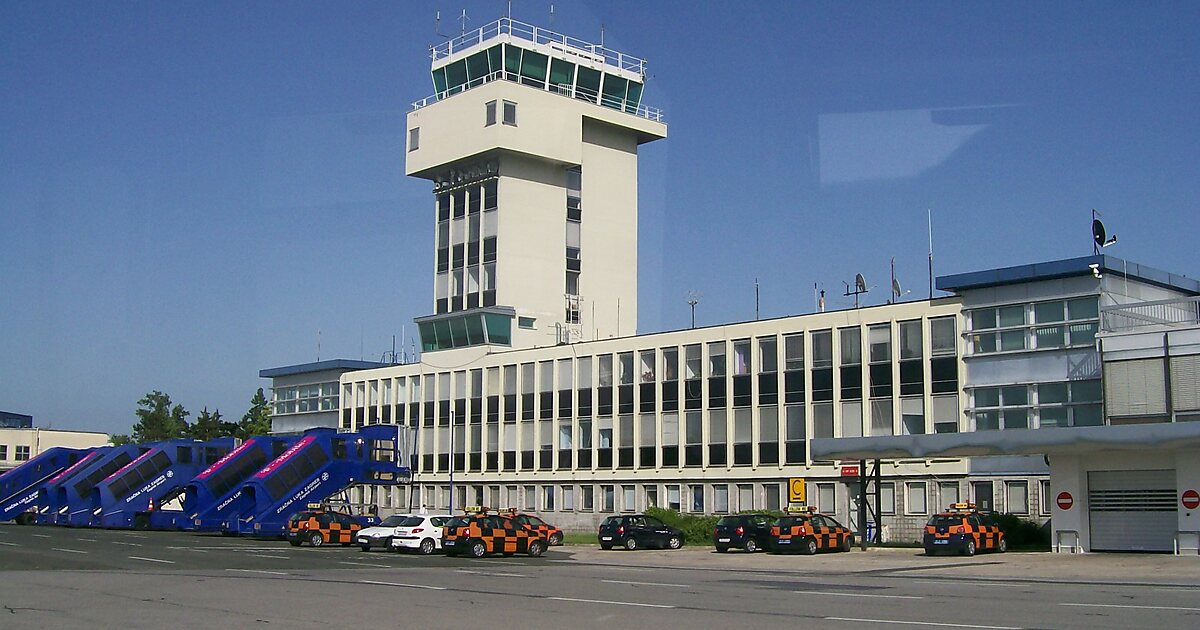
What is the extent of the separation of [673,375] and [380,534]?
2217cm

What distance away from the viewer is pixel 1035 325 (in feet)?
155

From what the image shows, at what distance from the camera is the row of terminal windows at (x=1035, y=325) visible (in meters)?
45.6

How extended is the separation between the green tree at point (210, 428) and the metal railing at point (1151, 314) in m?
81.3

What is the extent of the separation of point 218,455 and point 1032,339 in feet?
133

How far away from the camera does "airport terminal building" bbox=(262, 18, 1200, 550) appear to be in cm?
3981

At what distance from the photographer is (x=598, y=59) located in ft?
255

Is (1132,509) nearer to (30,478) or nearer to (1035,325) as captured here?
(1035,325)

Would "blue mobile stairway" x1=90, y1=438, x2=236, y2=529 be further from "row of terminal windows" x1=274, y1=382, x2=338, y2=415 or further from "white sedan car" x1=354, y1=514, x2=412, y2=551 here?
"white sedan car" x1=354, y1=514, x2=412, y2=551

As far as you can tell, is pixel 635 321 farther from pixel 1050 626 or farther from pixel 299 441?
pixel 1050 626

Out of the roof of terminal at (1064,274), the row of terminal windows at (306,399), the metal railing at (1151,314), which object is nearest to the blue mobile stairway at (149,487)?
the row of terminal windows at (306,399)

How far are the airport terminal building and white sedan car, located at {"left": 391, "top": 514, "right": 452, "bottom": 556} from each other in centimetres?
1374

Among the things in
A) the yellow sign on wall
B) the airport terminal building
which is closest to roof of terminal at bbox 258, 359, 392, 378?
the airport terminal building

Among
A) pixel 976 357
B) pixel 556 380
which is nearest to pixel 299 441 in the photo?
pixel 556 380

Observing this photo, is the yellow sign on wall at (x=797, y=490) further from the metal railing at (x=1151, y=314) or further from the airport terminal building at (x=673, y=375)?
the metal railing at (x=1151, y=314)
